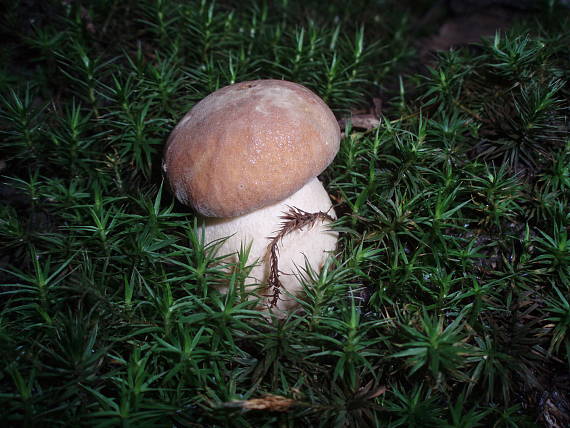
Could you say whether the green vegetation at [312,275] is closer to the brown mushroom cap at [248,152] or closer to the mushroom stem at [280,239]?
the mushroom stem at [280,239]

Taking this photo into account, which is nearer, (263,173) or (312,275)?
(263,173)

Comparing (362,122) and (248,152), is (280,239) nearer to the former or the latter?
(248,152)

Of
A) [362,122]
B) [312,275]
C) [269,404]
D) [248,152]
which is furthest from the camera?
[362,122]

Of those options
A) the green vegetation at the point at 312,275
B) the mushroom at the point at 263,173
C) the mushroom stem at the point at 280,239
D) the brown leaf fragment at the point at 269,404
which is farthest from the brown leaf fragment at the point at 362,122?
the brown leaf fragment at the point at 269,404

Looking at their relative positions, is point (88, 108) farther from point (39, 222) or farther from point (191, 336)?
point (191, 336)

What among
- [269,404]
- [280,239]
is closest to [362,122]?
[280,239]

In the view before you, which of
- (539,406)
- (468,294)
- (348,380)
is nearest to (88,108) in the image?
(348,380)

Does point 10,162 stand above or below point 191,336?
above
